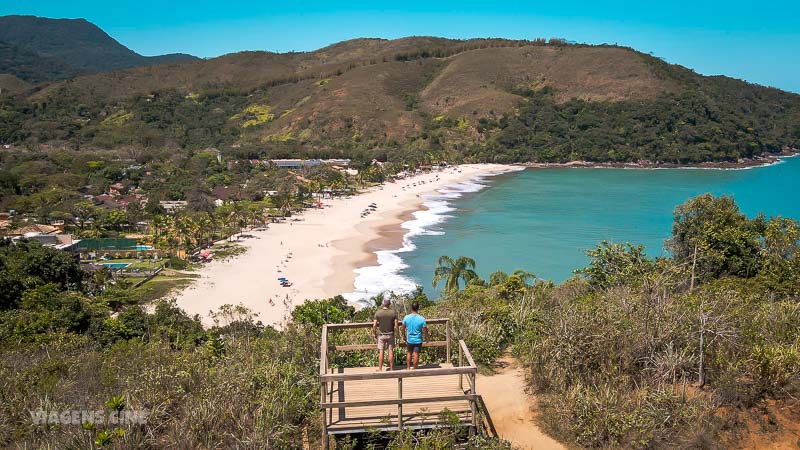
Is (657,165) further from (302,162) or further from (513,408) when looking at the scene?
(513,408)

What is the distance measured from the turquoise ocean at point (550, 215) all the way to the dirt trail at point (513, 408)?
2250 centimetres

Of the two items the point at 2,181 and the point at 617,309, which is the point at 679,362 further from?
the point at 2,181

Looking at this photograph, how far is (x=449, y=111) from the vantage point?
142250 mm

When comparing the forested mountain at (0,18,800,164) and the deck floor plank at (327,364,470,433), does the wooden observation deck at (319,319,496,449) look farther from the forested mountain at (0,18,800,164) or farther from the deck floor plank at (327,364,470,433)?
the forested mountain at (0,18,800,164)

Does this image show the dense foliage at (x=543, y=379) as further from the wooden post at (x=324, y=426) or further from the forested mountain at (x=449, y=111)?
the forested mountain at (x=449, y=111)

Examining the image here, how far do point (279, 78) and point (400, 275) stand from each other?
161105 millimetres

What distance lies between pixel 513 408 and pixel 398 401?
7.34 feet

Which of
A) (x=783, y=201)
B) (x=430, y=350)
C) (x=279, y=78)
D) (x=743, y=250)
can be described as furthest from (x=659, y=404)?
(x=279, y=78)

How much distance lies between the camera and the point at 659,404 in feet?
23.4

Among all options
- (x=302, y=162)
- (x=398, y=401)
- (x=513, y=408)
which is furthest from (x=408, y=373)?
(x=302, y=162)

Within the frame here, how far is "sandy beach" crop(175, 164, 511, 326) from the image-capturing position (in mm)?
30984

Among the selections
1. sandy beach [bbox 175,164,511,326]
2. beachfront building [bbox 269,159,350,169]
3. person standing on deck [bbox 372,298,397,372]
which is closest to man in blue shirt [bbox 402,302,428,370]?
person standing on deck [bbox 372,298,397,372]

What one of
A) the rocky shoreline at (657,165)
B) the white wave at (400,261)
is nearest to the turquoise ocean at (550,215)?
the white wave at (400,261)

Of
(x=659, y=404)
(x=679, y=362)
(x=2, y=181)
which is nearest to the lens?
(x=659, y=404)
